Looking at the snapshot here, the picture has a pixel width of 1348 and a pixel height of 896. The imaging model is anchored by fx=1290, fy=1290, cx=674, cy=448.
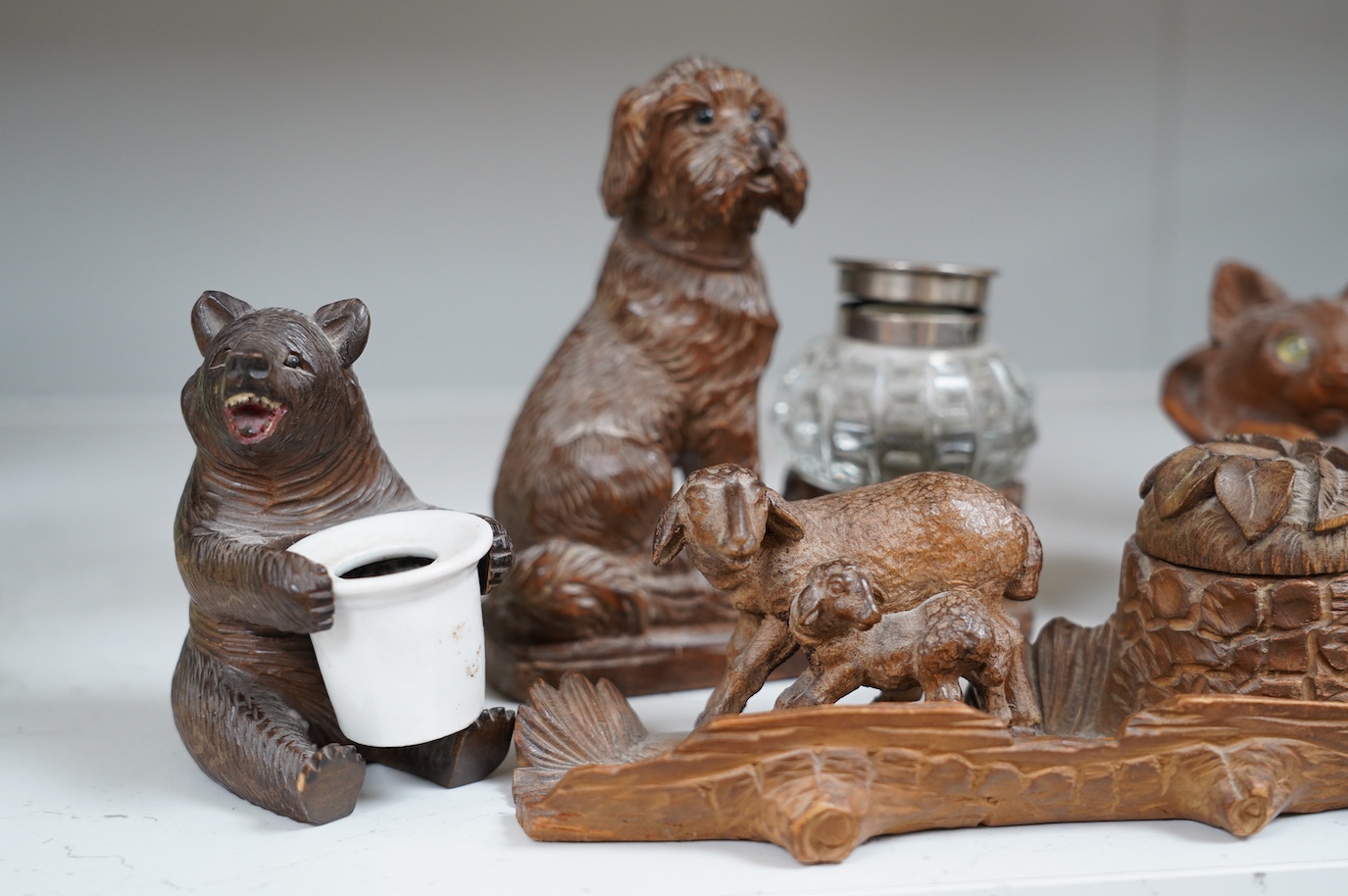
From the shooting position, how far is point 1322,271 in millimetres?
3205

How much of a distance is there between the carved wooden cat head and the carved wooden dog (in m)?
0.74

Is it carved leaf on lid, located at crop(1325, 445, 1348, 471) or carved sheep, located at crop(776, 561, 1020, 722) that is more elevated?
carved leaf on lid, located at crop(1325, 445, 1348, 471)

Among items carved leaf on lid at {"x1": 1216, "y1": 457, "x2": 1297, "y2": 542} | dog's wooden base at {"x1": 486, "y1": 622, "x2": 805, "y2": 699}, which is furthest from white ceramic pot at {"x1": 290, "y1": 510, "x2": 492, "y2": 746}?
carved leaf on lid at {"x1": 1216, "y1": 457, "x2": 1297, "y2": 542}

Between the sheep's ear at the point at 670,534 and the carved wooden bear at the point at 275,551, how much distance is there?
16cm

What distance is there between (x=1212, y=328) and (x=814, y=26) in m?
1.30

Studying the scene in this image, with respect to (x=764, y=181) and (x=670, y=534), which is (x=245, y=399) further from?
(x=764, y=181)

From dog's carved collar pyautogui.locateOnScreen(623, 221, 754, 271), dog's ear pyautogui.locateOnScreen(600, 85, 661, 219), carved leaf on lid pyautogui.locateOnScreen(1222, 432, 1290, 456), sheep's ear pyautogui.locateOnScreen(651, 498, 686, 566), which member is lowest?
sheep's ear pyautogui.locateOnScreen(651, 498, 686, 566)

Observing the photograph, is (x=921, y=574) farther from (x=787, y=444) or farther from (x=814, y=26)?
(x=814, y=26)

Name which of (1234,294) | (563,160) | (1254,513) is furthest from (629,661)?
(563,160)

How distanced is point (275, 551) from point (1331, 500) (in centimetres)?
83

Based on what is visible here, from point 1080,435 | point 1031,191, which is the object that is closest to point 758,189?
point 1080,435

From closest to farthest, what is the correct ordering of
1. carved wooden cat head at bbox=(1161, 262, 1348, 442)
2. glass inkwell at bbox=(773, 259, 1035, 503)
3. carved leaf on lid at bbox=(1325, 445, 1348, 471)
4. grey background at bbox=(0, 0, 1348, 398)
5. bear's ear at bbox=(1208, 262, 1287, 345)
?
carved leaf on lid at bbox=(1325, 445, 1348, 471) → glass inkwell at bbox=(773, 259, 1035, 503) → carved wooden cat head at bbox=(1161, 262, 1348, 442) → bear's ear at bbox=(1208, 262, 1287, 345) → grey background at bbox=(0, 0, 1348, 398)

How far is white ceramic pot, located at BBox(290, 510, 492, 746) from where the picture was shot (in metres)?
1.01

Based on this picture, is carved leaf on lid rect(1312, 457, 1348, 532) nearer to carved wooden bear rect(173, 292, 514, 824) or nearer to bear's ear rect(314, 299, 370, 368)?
carved wooden bear rect(173, 292, 514, 824)
